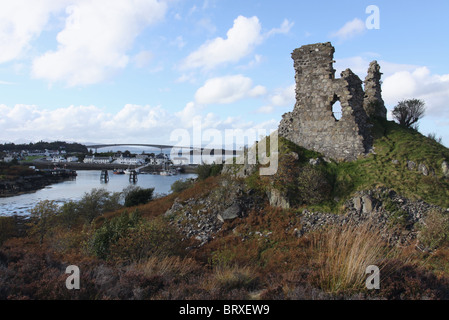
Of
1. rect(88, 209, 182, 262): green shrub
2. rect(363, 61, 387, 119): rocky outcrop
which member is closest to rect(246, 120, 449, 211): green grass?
rect(363, 61, 387, 119): rocky outcrop

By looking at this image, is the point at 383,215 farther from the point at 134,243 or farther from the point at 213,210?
the point at 134,243

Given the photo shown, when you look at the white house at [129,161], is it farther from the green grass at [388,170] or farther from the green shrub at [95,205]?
the green grass at [388,170]

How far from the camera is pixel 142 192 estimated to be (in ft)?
101

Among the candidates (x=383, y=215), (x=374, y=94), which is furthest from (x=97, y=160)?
(x=383, y=215)

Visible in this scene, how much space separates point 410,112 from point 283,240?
1694 centimetres

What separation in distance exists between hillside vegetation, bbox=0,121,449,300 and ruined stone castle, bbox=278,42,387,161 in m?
0.93

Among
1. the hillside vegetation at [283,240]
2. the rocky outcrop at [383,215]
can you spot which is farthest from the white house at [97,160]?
the rocky outcrop at [383,215]

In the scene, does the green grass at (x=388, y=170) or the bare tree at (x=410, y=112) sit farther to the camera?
the bare tree at (x=410, y=112)

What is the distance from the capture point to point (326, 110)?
18500mm

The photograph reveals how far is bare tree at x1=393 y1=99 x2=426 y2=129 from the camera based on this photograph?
2247cm

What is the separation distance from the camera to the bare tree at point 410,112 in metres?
22.5

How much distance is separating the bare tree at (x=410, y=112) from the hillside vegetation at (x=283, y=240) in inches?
142
